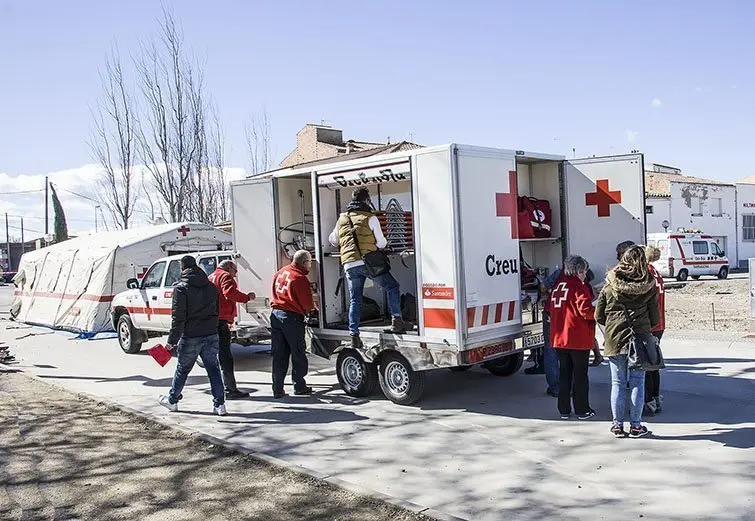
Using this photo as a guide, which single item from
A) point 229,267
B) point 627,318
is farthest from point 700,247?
point 627,318

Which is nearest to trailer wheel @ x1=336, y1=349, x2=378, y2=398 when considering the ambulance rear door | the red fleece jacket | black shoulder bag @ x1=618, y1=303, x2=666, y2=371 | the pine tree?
the red fleece jacket

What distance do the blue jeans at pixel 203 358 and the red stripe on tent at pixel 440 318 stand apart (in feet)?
8.50

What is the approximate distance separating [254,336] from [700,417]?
21.0 ft

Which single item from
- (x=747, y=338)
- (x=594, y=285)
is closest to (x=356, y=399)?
(x=594, y=285)

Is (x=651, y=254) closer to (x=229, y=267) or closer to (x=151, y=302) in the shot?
(x=229, y=267)

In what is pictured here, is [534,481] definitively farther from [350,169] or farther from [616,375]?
[350,169]

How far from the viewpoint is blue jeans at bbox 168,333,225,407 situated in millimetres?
8023

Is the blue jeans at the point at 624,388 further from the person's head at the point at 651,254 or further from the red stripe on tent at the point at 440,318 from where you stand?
the red stripe on tent at the point at 440,318

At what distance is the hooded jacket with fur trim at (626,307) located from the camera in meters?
6.35

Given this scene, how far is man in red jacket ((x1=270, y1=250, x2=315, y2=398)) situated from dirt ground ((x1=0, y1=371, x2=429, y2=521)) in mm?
1848

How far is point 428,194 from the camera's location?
7555 millimetres

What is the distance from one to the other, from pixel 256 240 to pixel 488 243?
3.79m

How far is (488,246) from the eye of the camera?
764 cm

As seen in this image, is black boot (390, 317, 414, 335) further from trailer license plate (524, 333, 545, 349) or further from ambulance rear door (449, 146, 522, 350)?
trailer license plate (524, 333, 545, 349)
